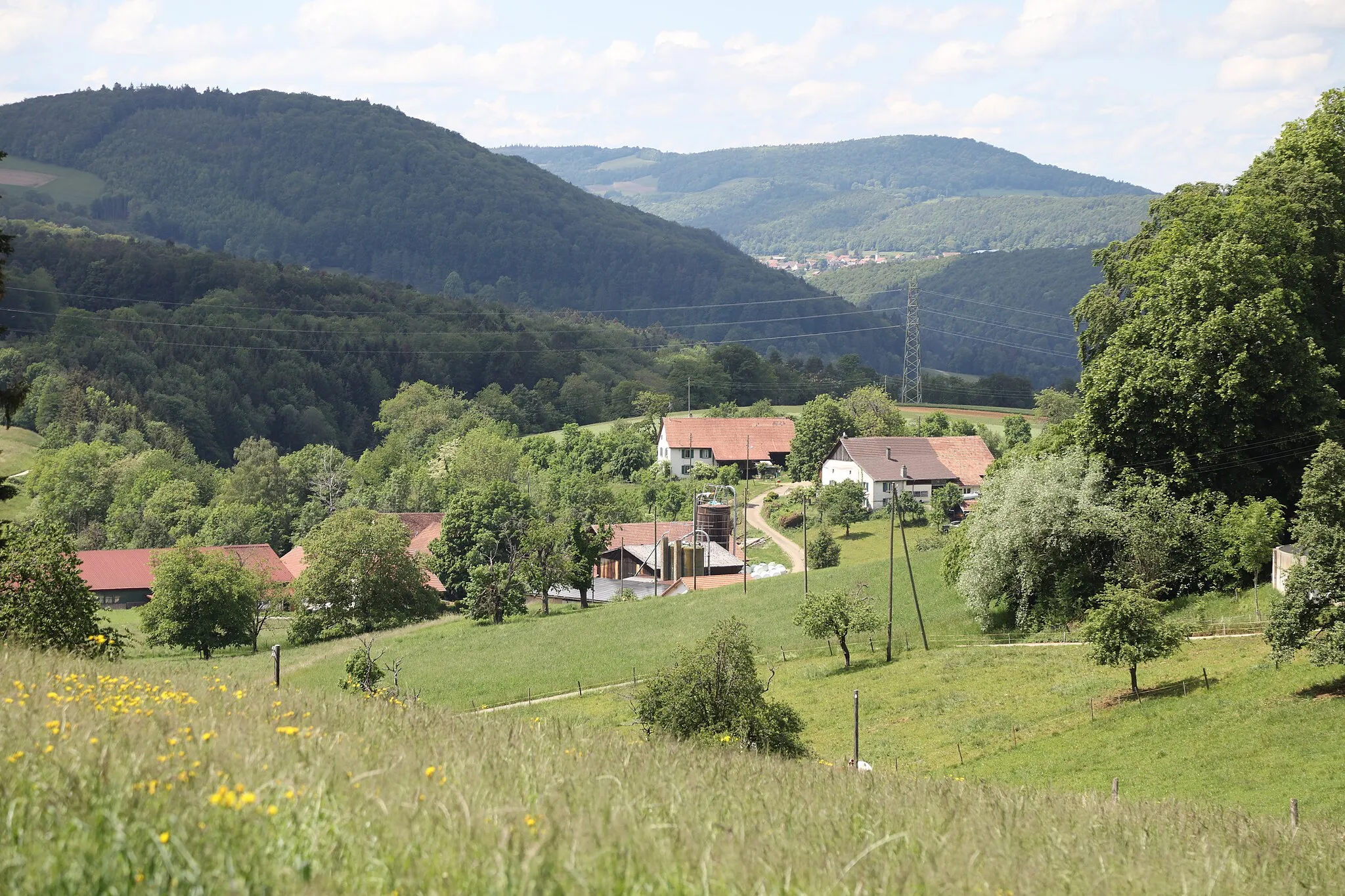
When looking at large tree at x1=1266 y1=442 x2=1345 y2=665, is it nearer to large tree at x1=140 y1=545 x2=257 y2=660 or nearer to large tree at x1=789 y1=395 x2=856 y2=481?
large tree at x1=140 y1=545 x2=257 y2=660

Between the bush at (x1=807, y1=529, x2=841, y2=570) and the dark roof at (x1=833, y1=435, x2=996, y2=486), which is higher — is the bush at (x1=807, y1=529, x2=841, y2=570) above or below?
below

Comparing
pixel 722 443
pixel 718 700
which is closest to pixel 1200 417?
pixel 718 700

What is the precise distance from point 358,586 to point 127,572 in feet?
79.3

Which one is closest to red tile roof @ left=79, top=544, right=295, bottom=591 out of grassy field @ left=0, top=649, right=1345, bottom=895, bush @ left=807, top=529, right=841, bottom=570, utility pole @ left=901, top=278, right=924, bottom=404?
bush @ left=807, top=529, right=841, bottom=570

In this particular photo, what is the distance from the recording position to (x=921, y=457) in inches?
3265

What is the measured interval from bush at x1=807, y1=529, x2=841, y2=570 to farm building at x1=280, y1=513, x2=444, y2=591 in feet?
88.1

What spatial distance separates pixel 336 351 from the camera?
168 metres

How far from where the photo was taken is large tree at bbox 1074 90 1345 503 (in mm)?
37562

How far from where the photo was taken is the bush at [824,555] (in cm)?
6156

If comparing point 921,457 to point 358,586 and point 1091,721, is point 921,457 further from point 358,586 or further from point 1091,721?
point 1091,721

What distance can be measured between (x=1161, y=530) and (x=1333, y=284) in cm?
1166

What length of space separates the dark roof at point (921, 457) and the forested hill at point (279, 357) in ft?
169

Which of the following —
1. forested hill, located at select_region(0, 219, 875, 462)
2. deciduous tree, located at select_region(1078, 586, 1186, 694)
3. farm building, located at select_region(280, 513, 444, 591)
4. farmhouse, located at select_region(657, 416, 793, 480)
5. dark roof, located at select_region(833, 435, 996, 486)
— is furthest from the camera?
forested hill, located at select_region(0, 219, 875, 462)

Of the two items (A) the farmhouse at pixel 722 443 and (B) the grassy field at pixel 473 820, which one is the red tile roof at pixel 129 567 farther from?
(B) the grassy field at pixel 473 820
